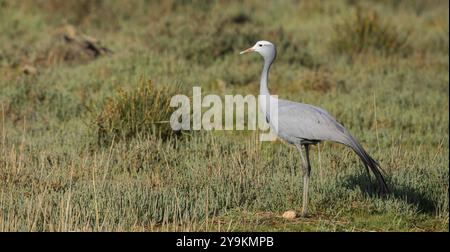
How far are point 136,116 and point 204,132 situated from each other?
0.85 metres

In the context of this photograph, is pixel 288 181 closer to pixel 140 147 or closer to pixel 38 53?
pixel 140 147

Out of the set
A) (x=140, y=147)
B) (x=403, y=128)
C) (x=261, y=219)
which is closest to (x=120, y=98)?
(x=140, y=147)

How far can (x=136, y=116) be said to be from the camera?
9539 millimetres

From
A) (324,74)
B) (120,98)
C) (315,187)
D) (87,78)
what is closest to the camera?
(315,187)

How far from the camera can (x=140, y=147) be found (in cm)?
870

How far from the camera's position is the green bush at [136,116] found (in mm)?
9492

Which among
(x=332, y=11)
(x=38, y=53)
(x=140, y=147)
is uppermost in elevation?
(x=332, y=11)

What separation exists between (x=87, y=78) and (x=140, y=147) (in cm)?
447

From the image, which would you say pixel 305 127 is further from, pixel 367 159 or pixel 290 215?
pixel 290 215

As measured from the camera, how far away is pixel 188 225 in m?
6.37

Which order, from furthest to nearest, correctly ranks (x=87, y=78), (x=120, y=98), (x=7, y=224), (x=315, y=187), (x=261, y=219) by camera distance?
(x=87, y=78) → (x=120, y=98) → (x=315, y=187) → (x=261, y=219) → (x=7, y=224)

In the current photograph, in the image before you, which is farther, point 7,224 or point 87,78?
point 87,78

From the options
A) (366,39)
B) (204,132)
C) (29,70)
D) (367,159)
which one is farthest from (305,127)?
(366,39)

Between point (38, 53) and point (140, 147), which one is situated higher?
point (38, 53)
